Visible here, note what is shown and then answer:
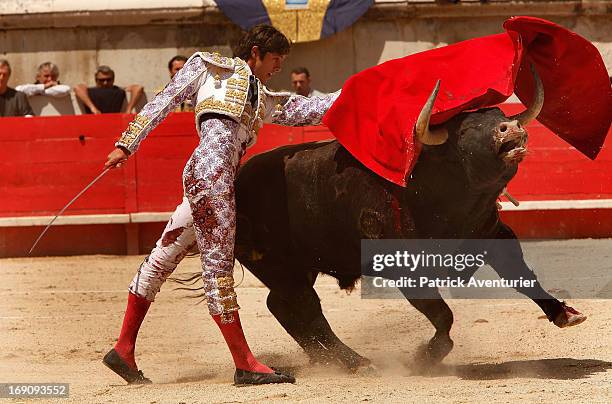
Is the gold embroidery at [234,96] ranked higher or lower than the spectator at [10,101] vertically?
higher

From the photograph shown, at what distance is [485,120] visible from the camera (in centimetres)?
450

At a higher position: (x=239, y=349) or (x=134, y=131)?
(x=134, y=131)

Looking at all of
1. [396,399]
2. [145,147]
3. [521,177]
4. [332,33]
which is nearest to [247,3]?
[332,33]

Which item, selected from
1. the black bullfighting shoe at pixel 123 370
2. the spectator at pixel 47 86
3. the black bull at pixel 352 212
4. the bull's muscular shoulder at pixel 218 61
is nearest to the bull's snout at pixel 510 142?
the black bull at pixel 352 212

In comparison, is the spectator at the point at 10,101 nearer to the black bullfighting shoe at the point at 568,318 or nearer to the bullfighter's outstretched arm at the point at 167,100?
the bullfighter's outstretched arm at the point at 167,100

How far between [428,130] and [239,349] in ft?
3.41

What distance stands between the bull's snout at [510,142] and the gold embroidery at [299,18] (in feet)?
20.1

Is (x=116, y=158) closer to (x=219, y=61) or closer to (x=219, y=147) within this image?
(x=219, y=147)

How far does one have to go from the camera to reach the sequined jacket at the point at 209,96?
4438 mm

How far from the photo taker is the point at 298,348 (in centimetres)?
553

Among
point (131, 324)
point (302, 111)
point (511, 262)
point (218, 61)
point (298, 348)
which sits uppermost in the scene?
point (218, 61)

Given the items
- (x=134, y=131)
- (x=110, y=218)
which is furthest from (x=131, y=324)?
(x=110, y=218)

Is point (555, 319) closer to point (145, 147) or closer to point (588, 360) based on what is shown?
point (588, 360)

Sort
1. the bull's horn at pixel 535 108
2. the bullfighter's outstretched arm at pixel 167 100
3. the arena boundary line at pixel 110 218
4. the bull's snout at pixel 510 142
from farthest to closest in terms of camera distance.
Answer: the arena boundary line at pixel 110 218, the bull's horn at pixel 535 108, the bullfighter's outstretched arm at pixel 167 100, the bull's snout at pixel 510 142
